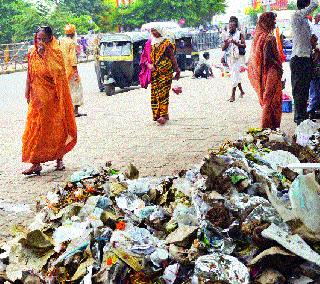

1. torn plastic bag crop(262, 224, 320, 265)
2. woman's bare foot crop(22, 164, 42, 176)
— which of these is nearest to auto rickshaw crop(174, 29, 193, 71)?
woman's bare foot crop(22, 164, 42, 176)

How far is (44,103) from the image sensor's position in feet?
23.0

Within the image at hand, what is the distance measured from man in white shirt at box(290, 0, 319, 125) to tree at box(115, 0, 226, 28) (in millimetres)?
39982

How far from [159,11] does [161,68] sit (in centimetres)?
3991

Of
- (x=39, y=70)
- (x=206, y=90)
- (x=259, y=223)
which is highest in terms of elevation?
(x=39, y=70)

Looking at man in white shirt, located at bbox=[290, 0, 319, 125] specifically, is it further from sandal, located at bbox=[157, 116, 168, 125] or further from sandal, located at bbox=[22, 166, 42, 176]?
sandal, located at bbox=[22, 166, 42, 176]

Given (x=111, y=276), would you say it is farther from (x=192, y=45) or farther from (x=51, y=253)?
(x=192, y=45)

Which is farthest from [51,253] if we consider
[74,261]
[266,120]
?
[266,120]

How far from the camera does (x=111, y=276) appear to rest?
338 centimetres

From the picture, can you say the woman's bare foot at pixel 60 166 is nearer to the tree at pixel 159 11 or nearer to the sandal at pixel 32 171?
the sandal at pixel 32 171

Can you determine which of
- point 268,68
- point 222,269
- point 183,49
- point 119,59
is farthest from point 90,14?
point 222,269

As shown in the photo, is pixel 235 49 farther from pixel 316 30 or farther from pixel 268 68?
pixel 268 68

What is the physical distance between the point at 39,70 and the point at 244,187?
3.65m

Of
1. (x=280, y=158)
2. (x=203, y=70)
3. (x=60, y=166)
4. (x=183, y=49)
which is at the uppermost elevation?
(x=280, y=158)

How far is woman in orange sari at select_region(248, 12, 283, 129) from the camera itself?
736 cm
